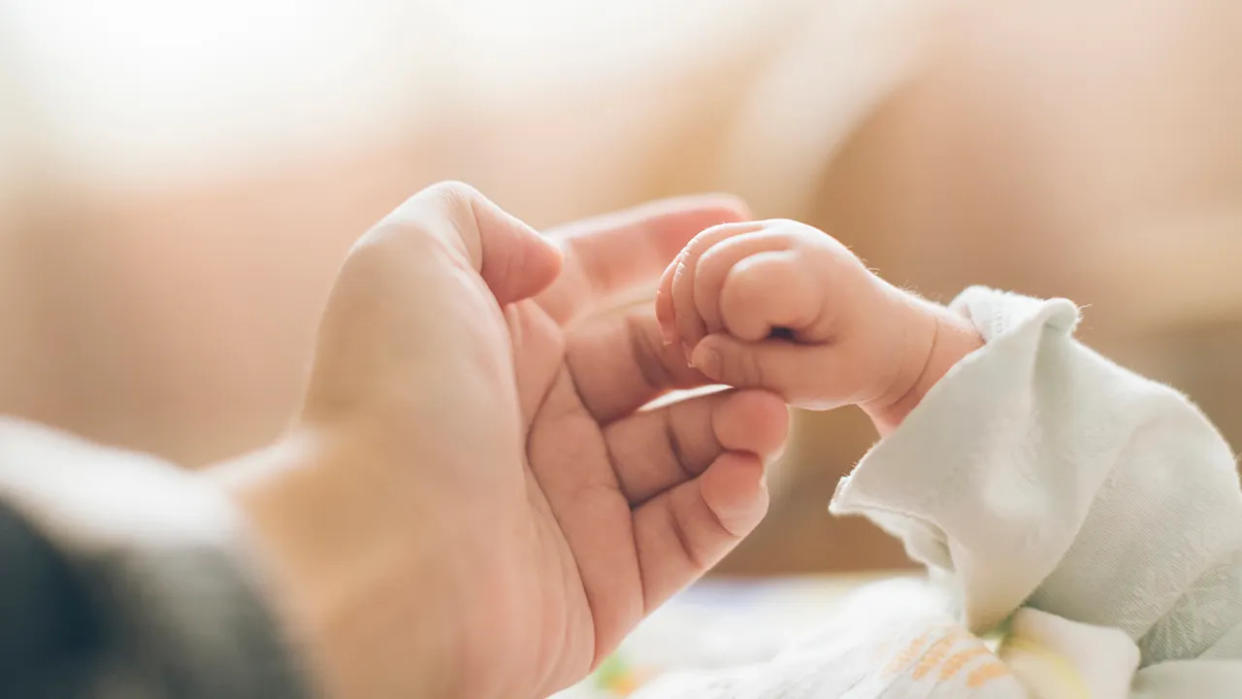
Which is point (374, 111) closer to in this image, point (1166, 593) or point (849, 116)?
point (849, 116)

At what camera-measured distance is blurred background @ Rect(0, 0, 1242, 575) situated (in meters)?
1.06

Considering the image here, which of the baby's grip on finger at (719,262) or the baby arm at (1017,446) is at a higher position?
the baby's grip on finger at (719,262)

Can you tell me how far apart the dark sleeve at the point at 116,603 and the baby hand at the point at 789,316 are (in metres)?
0.23

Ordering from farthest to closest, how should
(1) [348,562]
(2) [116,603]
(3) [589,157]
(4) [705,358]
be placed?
(3) [589,157]
(4) [705,358]
(1) [348,562]
(2) [116,603]

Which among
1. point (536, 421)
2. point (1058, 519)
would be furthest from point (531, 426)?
point (1058, 519)

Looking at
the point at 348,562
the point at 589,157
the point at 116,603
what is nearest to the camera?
the point at 116,603

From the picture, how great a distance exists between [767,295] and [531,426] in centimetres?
14

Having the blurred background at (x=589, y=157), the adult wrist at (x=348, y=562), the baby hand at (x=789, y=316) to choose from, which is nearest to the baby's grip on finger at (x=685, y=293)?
the baby hand at (x=789, y=316)

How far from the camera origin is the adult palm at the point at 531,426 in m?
0.40

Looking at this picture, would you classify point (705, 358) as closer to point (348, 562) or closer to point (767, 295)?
point (767, 295)

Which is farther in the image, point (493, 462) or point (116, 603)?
point (493, 462)

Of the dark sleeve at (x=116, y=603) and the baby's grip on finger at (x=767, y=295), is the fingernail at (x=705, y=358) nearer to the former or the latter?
the baby's grip on finger at (x=767, y=295)

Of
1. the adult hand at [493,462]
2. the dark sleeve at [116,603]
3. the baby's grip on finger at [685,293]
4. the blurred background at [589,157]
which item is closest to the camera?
the dark sleeve at [116,603]

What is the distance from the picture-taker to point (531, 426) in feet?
1.64
